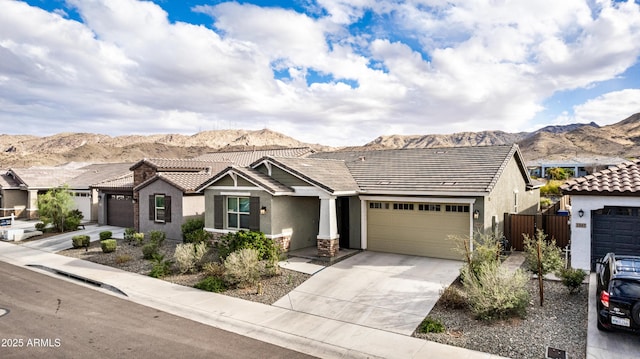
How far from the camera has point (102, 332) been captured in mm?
9016

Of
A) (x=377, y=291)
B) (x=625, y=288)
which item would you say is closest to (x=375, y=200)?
(x=377, y=291)

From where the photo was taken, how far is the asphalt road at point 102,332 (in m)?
7.97

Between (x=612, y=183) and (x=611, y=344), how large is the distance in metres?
6.14

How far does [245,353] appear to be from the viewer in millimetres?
7969

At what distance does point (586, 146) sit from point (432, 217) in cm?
10720

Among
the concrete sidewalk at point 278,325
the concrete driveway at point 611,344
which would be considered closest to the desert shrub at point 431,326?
the concrete sidewalk at point 278,325

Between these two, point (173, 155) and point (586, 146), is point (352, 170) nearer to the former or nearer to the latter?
point (173, 155)

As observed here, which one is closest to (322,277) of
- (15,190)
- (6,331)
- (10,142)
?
(6,331)

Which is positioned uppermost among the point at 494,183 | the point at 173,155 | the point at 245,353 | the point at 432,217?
the point at 173,155

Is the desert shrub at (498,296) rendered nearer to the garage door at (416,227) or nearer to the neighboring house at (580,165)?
the garage door at (416,227)

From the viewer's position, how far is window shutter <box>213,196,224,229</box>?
1712 cm

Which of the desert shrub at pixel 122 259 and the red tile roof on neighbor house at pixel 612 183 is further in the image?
the desert shrub at pixel 122 259

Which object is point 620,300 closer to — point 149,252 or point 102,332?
point 102,332

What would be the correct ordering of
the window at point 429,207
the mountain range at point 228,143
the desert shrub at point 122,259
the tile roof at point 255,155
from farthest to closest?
the mountain range at point 228,143, the tile roof at point 255,155, the desert shrub at point 122,259, the window at point 429,207
